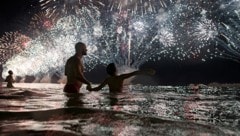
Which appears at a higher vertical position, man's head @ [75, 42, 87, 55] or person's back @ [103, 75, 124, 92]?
man's head @ [75, 42, 87, 55]

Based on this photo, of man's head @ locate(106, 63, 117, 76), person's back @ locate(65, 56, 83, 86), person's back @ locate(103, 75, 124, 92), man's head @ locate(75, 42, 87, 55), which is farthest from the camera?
person's back @ locate(103, 75, 124, 92)

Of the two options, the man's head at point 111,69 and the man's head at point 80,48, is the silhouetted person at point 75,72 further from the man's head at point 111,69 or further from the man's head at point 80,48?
the man's head at point 111,69

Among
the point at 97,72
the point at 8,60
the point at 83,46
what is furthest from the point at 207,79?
the point at 83,46

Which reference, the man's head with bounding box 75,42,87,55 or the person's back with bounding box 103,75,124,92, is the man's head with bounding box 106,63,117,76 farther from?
the man's head with bounding box 75,42,87,55

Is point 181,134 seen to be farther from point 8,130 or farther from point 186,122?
point 8,130

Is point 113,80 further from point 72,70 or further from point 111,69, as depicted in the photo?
point 72,70

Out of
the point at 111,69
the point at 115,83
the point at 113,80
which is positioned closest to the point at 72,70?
the point at 111,69

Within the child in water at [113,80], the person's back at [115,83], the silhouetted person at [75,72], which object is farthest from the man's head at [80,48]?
the person's back at [115,83]

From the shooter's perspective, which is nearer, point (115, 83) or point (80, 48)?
point (80, 48)

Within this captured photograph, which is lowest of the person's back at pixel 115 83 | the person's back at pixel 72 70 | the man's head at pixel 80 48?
the person's back at pixel 115 83

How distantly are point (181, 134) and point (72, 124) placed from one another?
1368mm

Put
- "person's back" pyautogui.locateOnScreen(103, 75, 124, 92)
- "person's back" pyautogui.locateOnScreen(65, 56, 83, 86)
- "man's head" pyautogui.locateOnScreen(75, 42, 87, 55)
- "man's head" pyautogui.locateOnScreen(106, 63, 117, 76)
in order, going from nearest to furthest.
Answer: "person's back" pyautogui.locateOnScreen(65, 56, 83, 86) → "man's head" pyautogui.locateOnScreen(75, 42, 87, 55) → "man's head" pyautogui.locateOnScreen(106, 63, 117, 76) → "person's back" pyautogui.locateOnScreen(103, 75, 124, 92)

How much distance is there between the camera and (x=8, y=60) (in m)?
75.1

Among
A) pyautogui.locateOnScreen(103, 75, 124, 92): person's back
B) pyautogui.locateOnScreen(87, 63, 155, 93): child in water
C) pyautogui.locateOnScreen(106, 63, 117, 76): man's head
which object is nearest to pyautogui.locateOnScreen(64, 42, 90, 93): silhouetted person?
pyautogui.locateOnScreen(87, 63, 155, 93): child in water
